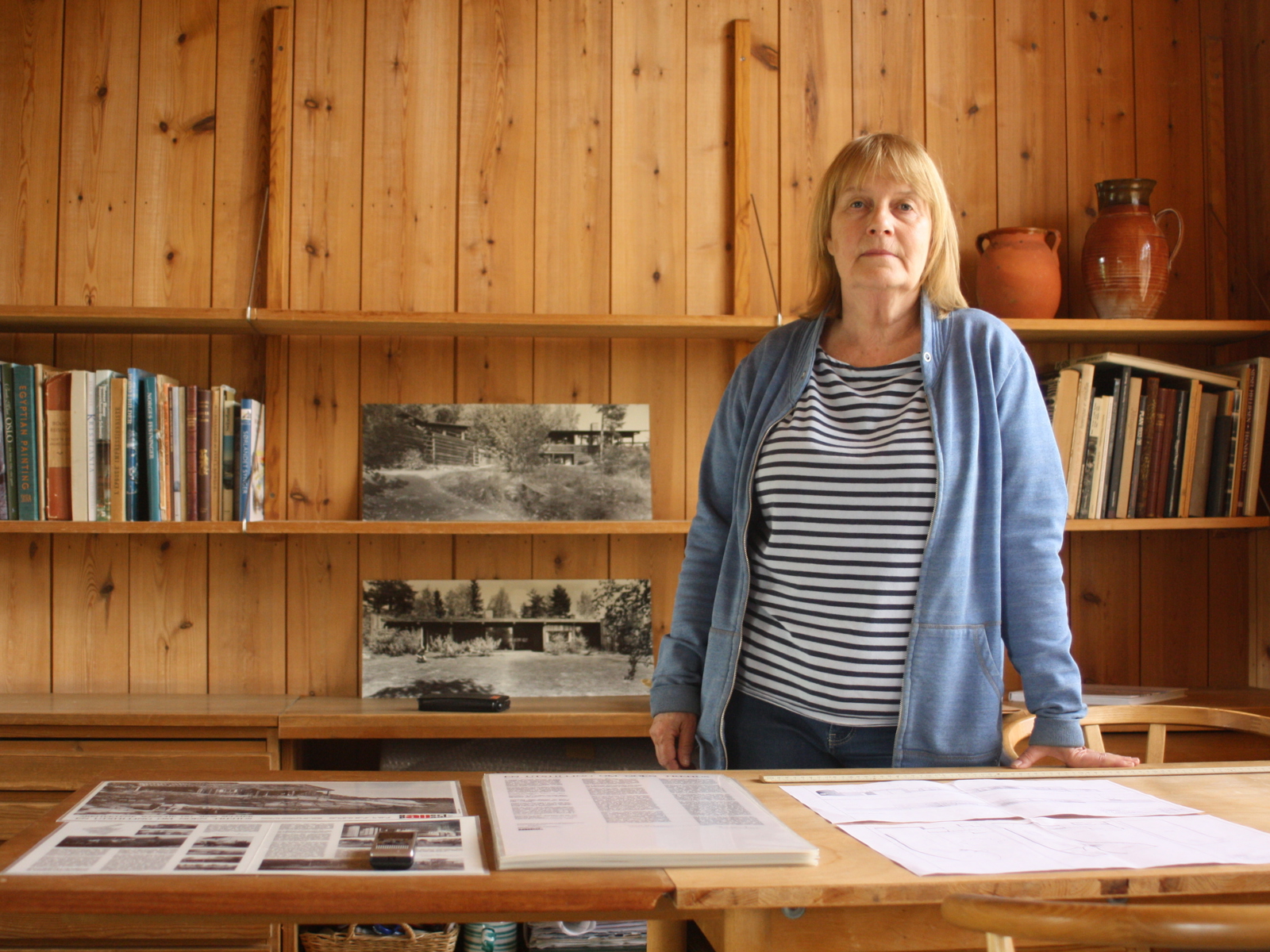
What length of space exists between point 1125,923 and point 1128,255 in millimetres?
2021

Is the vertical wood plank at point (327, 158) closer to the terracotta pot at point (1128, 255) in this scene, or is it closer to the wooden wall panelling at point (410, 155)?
the wooden wall panelling at point (410, 155)

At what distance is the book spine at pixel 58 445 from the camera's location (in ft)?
7.02

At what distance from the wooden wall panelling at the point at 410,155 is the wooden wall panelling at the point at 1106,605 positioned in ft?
5.25

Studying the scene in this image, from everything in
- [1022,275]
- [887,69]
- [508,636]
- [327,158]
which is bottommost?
[508,636]

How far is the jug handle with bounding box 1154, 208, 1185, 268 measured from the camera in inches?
90.7

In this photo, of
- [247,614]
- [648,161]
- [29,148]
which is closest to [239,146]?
[29,148]

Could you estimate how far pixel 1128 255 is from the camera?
2.29 meters

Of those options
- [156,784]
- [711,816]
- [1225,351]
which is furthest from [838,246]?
[1225,351]

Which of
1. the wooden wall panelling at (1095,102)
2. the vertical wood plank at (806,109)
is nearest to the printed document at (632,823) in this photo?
the vertical wood plank at (806,109)

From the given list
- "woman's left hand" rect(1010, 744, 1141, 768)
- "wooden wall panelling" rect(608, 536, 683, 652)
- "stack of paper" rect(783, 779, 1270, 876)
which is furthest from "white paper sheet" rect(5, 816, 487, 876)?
"wooden wall panelling" rect(608, 536, 683, 652)

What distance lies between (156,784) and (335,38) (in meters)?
1.92

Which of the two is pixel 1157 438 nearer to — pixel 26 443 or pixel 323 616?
pixel 323 616

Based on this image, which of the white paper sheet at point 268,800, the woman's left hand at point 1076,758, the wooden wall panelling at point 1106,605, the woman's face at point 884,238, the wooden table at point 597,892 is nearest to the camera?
the wooden table at point 597,892

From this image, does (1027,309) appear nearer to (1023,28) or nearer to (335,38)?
(1023,28)
